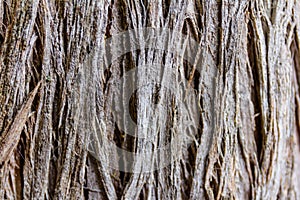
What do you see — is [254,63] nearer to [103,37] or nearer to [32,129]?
[103,37]

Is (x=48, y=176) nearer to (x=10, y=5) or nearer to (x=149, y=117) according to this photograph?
(x=149, y=117)

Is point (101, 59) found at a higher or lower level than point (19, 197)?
higher

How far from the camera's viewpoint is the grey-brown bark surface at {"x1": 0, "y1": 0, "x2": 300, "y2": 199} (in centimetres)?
68

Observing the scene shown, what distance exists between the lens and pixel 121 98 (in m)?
0.70

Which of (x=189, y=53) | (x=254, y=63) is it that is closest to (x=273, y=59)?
(x=254, y=63)

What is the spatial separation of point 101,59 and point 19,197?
0.98 feet

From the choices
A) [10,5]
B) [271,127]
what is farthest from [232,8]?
[10,5]

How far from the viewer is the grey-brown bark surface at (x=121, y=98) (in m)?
0.68

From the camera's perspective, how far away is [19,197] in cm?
68

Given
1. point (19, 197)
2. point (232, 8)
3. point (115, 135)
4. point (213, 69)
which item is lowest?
point (19, 197)

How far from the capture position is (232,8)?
2.33ft

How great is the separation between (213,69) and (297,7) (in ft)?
0.77

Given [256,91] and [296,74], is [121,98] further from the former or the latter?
[296,74]

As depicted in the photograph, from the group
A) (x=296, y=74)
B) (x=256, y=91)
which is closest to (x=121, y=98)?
(x=256, y=91)
